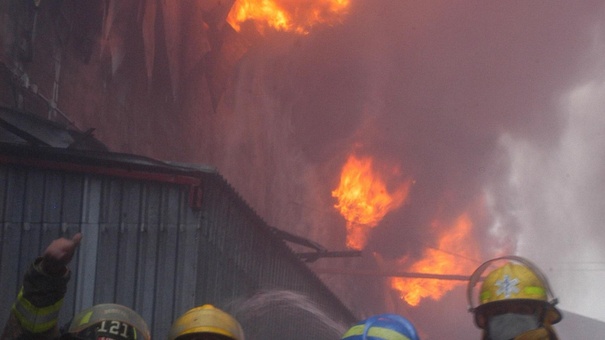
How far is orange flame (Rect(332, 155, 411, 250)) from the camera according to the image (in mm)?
31906

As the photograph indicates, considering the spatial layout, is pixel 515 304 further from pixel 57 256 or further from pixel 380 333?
pixel 57 256

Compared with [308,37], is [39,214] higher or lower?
lower

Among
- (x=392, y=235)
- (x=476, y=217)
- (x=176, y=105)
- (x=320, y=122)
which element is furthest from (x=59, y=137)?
(x=476, y=217)

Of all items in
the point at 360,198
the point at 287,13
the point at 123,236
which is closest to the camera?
the point at 123,236

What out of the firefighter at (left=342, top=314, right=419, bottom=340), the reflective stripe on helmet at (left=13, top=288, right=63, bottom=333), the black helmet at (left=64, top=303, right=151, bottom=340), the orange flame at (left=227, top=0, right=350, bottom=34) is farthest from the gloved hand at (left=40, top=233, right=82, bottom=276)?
the orange flame at (left=227, top=0, right=350, bottom=34)

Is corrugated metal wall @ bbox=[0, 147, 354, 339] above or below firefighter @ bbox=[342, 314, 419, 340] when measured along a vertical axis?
above

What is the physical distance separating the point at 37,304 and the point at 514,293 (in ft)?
8.63

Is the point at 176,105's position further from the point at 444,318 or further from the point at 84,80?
the point at 444,318

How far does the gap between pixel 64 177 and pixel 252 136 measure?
1683 centimetres

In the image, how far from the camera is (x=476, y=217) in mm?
43156

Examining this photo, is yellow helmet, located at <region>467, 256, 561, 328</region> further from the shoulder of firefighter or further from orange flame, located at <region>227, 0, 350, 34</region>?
orange flame, located at <region>227, 0, 350, 34</region>

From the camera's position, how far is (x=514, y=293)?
12.5 feet

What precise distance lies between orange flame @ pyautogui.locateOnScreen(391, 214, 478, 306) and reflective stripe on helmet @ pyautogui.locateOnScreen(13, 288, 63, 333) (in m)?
Answer: 33.4

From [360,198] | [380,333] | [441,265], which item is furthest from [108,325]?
[441,265]
